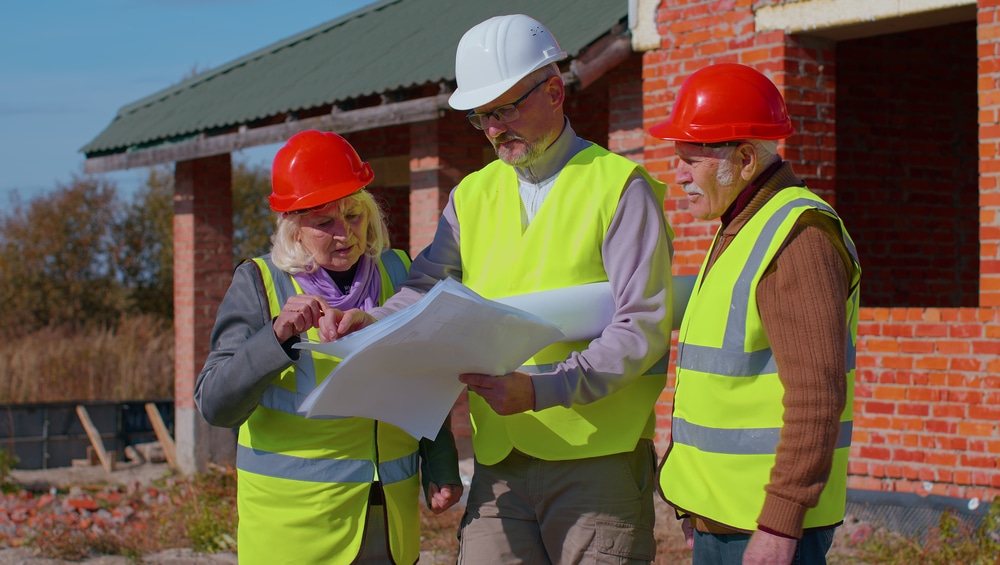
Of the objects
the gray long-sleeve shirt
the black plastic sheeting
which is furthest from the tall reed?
the gray long-sleeve shirt

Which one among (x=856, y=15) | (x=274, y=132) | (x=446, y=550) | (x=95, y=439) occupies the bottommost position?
(x=95, y=439)

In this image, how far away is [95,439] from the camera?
12703mm

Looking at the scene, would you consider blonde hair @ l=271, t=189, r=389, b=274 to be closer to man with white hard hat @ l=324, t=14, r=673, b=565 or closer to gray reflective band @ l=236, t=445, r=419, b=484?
man with white hard hat @ l=324, t=14, r=673, b=565

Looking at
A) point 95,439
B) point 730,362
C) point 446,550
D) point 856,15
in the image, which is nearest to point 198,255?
point 95,439

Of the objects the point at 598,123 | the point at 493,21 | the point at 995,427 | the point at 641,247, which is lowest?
the point at 995,427

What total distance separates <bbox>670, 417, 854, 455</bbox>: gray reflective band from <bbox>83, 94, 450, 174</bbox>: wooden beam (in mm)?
5630

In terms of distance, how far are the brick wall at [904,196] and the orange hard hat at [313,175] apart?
148 inches

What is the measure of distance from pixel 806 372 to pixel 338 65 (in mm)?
8769

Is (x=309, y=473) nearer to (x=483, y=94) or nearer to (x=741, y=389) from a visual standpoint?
(x=483, y=94)

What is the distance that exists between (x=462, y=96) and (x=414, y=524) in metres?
1.20

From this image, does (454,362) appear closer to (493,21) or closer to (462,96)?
(462,96)

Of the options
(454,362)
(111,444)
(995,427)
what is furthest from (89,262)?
(454,362)

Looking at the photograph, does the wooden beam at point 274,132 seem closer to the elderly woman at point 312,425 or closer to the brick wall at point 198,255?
the brick wall at point 198,255

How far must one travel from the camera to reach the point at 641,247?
2871mm
